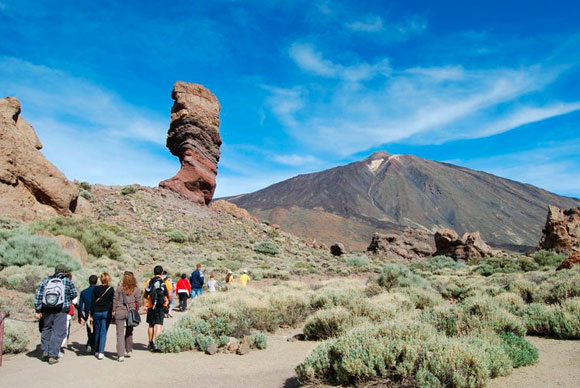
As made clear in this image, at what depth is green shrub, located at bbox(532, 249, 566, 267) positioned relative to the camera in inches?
1020

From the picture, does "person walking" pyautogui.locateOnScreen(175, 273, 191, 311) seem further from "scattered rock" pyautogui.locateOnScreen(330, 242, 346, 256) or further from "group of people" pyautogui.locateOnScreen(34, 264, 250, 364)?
"scattered rock" pyautogui.locateOnScreen(330, 242, 346, 256)

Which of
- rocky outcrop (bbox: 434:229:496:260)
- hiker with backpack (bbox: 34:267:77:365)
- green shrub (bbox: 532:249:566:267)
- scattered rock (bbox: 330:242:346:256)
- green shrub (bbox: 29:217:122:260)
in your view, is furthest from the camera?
scattered rock (bbox: 330:242:346:256)

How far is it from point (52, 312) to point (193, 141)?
29638mm

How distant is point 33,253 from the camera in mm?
12992

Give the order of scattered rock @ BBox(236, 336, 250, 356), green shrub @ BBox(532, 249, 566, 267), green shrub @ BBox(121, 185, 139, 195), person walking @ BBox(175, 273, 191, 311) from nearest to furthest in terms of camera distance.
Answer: scattered rock @ BBox(236, 336, 250, 356) → person walking @ BBox(175, 273, 191, 311) → green shrub @ BBox(532, 249, 566, 267) → green shrub @ BBox(121, 185, 139, 195)

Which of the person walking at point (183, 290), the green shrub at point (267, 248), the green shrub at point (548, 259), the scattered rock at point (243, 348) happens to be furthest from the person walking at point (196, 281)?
the green shrub at point (548, 259)

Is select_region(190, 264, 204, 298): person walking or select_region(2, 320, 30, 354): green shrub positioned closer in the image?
select_region(2, 320, 30, 354): green shrub

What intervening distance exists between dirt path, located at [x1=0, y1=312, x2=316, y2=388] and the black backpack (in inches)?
38.5

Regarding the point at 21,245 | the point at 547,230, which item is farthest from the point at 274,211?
the point at 21,245

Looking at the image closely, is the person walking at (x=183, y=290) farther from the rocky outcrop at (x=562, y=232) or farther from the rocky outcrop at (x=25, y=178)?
the rocky outcrop at (x=562, y=232)

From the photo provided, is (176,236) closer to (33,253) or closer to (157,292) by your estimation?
(33,253)

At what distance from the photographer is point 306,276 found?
25219 mm

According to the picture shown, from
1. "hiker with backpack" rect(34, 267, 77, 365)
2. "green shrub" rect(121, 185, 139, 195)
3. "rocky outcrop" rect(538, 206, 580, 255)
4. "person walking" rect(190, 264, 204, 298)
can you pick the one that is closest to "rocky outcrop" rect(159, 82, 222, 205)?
"green shrub" rect(121, 185, 139, 195)

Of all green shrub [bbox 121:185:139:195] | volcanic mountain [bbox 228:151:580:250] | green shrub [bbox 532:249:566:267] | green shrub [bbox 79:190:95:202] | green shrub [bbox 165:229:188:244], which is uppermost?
volcanic mountain [bbox 228:151:580:250]
